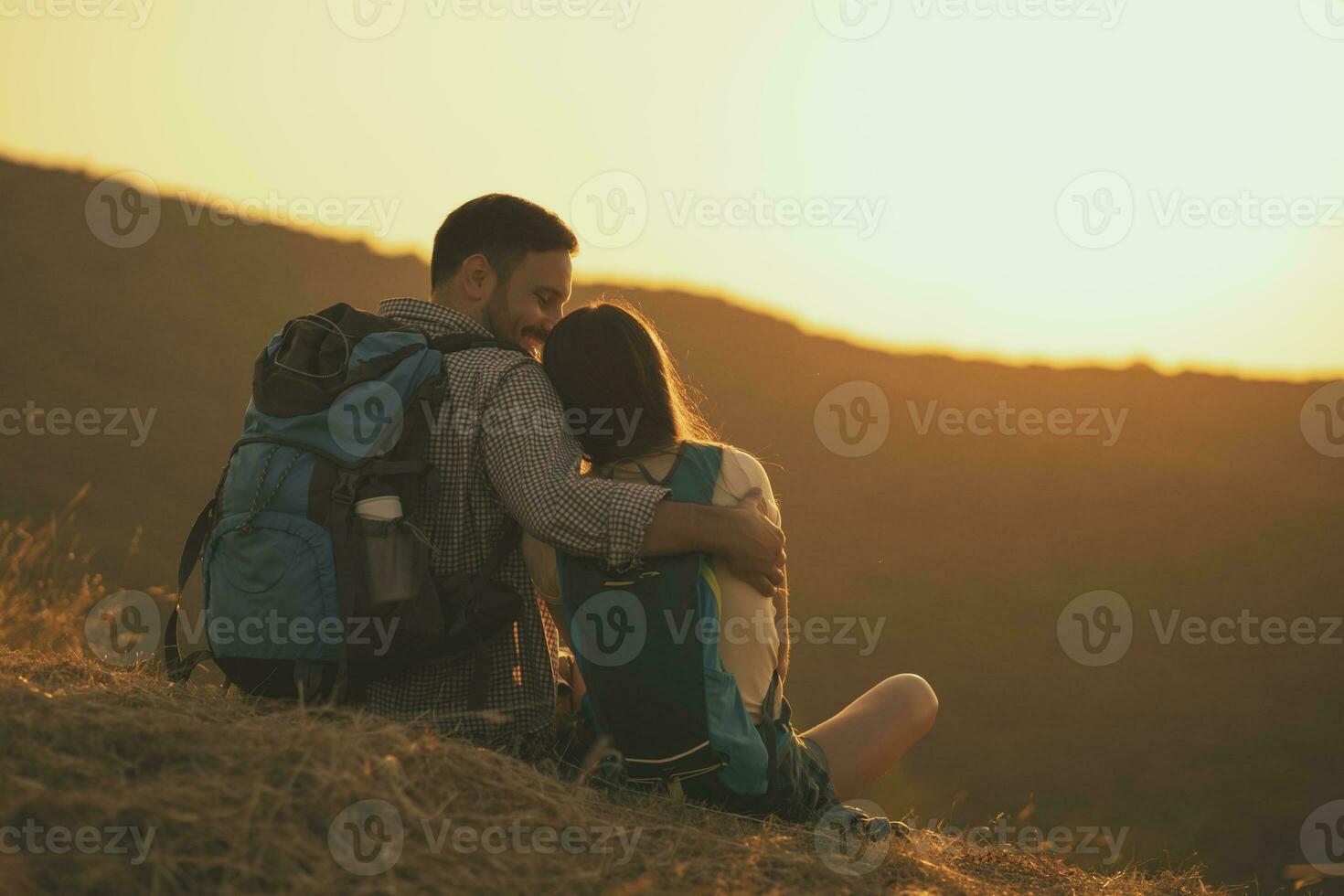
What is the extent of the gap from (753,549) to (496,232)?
1579 millimetres

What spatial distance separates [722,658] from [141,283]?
60.3ft

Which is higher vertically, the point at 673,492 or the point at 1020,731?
the point at 673,492

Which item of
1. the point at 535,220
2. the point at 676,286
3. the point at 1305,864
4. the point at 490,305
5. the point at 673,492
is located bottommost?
the point at 1305,864

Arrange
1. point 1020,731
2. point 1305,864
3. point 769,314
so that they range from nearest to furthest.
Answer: point 1305,864, point 1020,731, point 769,314

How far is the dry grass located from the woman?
0.28 meters

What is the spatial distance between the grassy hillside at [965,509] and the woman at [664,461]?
170 cm

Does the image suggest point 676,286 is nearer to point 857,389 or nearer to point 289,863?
point 857,389

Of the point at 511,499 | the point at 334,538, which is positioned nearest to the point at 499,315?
the point at 511,499

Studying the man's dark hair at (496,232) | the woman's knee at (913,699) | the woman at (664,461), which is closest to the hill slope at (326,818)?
the woman at (664,461)

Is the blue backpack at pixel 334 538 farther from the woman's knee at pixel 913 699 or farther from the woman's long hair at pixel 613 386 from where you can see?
the woman's knee at pixel 913 699

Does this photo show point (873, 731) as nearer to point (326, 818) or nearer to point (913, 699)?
point (913, 699)

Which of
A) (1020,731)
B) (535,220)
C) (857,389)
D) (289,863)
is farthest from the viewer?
(857,389)

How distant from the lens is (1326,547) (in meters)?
13.7

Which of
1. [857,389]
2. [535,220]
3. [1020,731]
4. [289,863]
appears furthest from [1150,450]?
[289,863]
